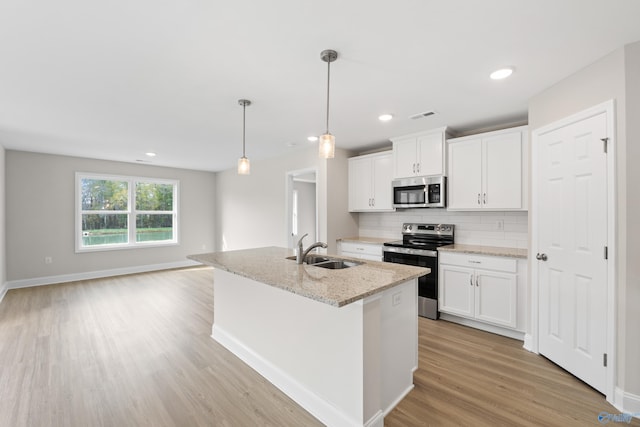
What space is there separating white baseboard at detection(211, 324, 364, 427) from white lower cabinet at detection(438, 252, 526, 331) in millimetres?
2022

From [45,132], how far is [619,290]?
20.7 feet

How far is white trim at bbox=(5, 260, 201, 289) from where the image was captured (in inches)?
Result: 200

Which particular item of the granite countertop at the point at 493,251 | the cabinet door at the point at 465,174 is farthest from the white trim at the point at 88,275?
the cabinet door at the point at 465,174

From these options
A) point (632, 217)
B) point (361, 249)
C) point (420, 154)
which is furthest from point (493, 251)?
point (361, 249)

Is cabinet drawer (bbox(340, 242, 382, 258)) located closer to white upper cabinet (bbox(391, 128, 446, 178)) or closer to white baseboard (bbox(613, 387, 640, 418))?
white upper cabinet (bbox(391, 128, 446, 178))

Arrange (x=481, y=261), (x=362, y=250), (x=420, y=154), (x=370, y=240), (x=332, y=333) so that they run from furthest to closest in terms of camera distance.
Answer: (x=370, y=240), (x=362, y=250), (x=420, y=154), (x=481, y=261), (x=332, y=333)

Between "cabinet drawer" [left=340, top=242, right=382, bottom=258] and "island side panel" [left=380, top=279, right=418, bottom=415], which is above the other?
"cabinet drawer" [left=340, top=242, right=382, bottom=258]

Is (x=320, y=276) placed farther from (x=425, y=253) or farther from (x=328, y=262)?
(x=425, y=253)

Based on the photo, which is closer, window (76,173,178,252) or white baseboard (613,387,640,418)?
white baseboard (613,387,640,418)

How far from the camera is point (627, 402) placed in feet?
6.13

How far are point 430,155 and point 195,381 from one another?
3577 millimetres

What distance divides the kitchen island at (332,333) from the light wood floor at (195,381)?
0.15 m

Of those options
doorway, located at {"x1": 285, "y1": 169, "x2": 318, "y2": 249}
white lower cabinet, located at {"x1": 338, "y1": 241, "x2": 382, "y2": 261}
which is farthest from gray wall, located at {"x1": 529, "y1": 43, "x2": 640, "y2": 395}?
doorway, located at {"x1": 285, "y1": 169, "x2": 318, "y2": 249}

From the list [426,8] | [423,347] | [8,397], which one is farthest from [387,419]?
[8,397]
